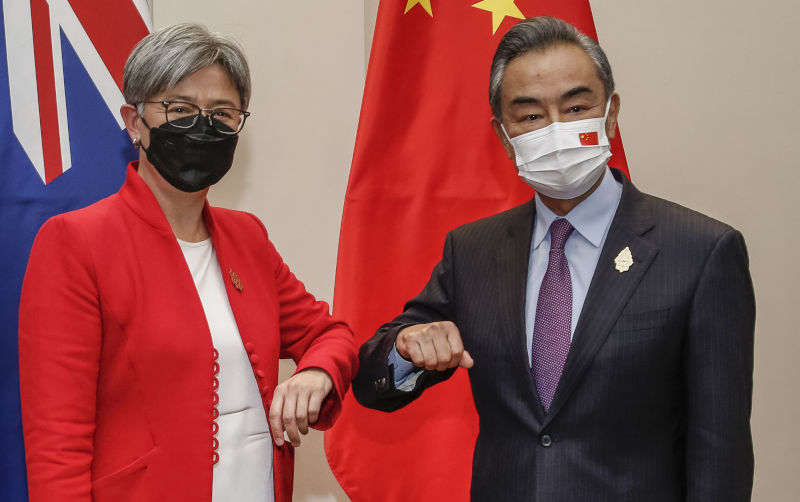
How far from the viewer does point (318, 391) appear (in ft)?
5.07

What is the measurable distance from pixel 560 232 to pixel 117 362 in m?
0.90

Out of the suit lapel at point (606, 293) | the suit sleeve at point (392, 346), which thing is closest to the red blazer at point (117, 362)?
the suit sleeve at point (392, 346)

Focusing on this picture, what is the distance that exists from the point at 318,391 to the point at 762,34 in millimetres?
2146

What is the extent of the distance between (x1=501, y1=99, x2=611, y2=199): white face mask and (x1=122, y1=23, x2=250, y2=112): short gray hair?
64cm

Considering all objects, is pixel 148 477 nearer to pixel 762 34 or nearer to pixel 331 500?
pixel 331 500

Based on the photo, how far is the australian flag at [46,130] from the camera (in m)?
1.87

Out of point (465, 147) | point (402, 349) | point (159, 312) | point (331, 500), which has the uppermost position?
point (465, 147)

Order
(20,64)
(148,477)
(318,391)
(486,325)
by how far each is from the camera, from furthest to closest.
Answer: (20,64) → (486,325) → (318,391) → (148,477)

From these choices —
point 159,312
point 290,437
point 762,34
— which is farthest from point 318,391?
point 762,34

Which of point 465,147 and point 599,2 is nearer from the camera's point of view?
point 465,147

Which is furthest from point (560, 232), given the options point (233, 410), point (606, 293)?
point (233, 410)

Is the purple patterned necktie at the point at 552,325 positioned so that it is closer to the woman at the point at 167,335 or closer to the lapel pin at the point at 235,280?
the woman at the point at 167,335

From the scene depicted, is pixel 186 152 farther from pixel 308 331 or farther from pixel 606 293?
pixel 606 293

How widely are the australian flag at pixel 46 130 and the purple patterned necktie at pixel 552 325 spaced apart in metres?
1.15
